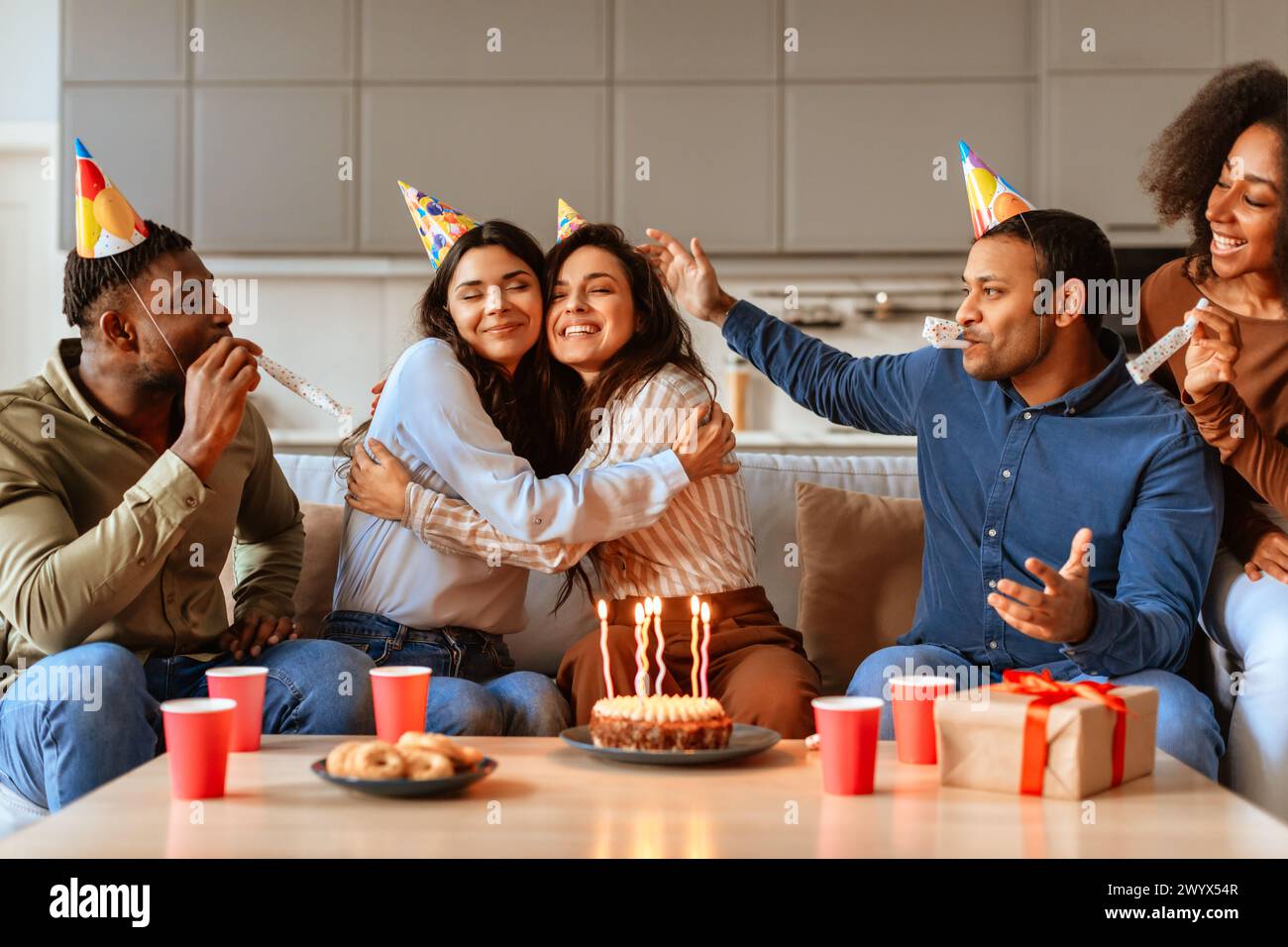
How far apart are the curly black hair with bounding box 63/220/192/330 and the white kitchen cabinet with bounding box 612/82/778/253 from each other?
2732mm

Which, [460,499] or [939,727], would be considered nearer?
[939,727]

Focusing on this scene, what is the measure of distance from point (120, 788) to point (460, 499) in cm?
85

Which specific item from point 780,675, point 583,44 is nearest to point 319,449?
point 583,44

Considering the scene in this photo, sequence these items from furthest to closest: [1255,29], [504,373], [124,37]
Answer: [124,37] → [1255,29] → [504,373]

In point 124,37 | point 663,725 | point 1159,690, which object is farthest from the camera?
point 124,37

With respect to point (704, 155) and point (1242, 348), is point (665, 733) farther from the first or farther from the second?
point (704, 155)

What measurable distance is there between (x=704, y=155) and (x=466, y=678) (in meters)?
2.92

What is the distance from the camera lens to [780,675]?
1.84 meters

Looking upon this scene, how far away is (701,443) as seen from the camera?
1929 millimetres

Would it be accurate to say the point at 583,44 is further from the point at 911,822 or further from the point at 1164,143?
the point at 911,822

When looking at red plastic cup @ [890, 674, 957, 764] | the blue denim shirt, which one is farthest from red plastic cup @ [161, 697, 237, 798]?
the blue denim shirt

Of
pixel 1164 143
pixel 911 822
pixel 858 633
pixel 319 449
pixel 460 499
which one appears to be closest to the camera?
pixel 911 822

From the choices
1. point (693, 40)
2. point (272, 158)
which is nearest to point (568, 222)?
point (693, 40)

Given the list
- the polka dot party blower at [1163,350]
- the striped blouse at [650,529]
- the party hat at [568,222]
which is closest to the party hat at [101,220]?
the striped blouse at [650,529]
